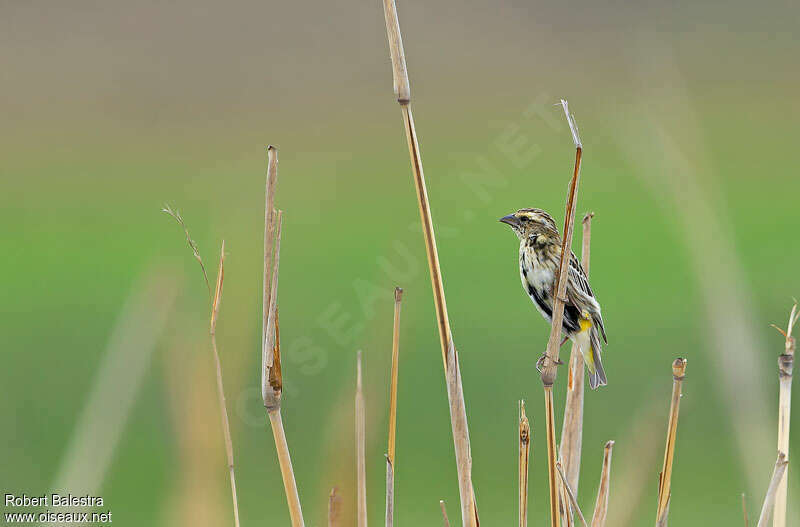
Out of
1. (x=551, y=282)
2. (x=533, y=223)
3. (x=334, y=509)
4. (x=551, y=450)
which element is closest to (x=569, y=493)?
(x=551, y=450)

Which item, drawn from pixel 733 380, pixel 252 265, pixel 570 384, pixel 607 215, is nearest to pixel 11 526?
pixel 570 384

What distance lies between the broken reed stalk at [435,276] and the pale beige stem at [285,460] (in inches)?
9.0

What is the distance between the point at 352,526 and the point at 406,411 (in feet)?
13.6

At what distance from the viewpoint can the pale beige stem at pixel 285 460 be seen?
1.36 meters

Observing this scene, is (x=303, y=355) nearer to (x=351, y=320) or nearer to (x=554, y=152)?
(x=351, y=320)

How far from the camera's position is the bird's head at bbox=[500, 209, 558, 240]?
205cm

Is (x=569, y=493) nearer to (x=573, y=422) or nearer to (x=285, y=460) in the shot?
(x=573, y=422)

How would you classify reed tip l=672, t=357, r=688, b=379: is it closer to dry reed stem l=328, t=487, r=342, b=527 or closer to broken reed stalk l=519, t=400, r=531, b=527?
broken reed stalk l=519, t=400, r=531, b=527

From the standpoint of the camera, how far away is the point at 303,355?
542 cm

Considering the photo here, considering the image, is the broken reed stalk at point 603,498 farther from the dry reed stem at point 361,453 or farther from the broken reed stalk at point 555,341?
the dry reed stem at point 361,453

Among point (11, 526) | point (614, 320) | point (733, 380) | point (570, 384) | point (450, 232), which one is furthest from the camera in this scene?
point (450, 232)

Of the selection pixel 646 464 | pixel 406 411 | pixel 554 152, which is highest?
pixel 554 152

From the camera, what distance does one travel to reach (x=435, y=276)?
1.34m

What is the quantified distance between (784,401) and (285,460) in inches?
27.9
